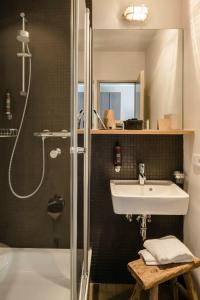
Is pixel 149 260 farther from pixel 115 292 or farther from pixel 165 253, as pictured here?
pixel 115 292

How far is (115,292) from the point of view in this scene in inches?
80.2

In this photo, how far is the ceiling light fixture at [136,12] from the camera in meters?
2.02

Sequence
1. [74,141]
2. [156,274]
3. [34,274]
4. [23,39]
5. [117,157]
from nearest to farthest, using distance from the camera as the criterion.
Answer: [74,141], [156,274], [34,274], [23,39], [117,157]

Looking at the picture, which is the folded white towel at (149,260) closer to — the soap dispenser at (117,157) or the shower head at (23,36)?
the soap dispenser at (117,157)

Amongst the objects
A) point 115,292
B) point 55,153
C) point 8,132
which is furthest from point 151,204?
point 8,132

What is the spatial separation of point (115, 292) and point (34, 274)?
0.67m

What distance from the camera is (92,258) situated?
2154 mm

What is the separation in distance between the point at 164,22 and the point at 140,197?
4.73ft

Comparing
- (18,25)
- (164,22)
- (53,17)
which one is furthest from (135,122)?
(18,25)

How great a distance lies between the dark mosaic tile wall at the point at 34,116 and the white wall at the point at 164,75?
726 millimetres

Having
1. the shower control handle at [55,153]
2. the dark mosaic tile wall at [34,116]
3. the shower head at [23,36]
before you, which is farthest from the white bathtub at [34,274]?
the shower head at [23,36]

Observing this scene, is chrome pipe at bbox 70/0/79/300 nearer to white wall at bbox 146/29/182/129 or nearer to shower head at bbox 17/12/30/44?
shower head at bbox 17/12/30/44

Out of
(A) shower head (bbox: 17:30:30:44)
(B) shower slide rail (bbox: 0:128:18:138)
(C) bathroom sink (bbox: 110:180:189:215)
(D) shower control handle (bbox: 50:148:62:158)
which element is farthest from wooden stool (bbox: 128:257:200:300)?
(A) shower head (bbox: 17:30:30:44)

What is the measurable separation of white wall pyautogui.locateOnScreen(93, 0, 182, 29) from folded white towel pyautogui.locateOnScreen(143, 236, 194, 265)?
1675mm
